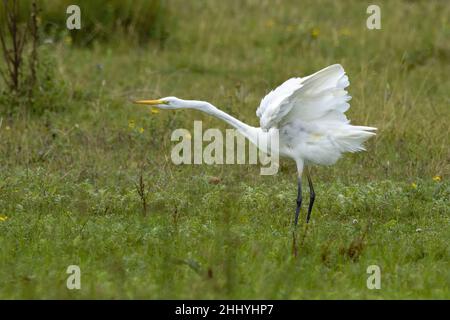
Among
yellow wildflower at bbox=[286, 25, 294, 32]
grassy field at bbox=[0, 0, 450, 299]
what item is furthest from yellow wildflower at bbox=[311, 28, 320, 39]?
yellow wildflower at bbox=[286, 25, 294, 32]

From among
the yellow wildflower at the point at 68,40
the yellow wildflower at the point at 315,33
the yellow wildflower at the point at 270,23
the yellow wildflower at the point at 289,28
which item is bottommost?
the yellow wildflower at the point at 68,40

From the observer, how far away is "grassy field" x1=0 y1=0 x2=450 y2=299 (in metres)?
5.69

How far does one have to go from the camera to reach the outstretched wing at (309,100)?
21.6 feet

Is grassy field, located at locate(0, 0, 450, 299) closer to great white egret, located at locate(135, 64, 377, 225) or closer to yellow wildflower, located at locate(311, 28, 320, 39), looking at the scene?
yellow wildflower, located at locate(311, 28, 320, 39)

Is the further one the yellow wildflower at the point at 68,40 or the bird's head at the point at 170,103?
the yellow wildflower at the point at 68,40

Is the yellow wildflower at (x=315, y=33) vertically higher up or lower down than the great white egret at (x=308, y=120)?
higher up

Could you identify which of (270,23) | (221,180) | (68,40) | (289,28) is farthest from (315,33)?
(221,180)

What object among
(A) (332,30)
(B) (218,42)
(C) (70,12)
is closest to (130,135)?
(C) (70,12)

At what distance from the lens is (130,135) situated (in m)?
9.42

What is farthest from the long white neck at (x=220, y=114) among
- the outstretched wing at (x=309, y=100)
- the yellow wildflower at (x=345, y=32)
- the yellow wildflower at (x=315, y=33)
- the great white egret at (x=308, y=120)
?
the yellow wildflower at (x=345, y=32)

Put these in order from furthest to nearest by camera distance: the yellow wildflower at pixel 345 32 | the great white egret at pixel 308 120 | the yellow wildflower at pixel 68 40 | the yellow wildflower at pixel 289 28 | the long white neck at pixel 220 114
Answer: the yellow wildflower at pixel 289 28, the yellow wildflower at pixel 345 32, the yellow wildflower at pixel 68 40, the long white neck at pixel 220 114, the great white egret at pixel 308 120

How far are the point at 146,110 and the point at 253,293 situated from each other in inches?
216

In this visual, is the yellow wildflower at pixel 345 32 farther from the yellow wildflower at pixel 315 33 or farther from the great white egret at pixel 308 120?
the great white egret at pixel 308 120
